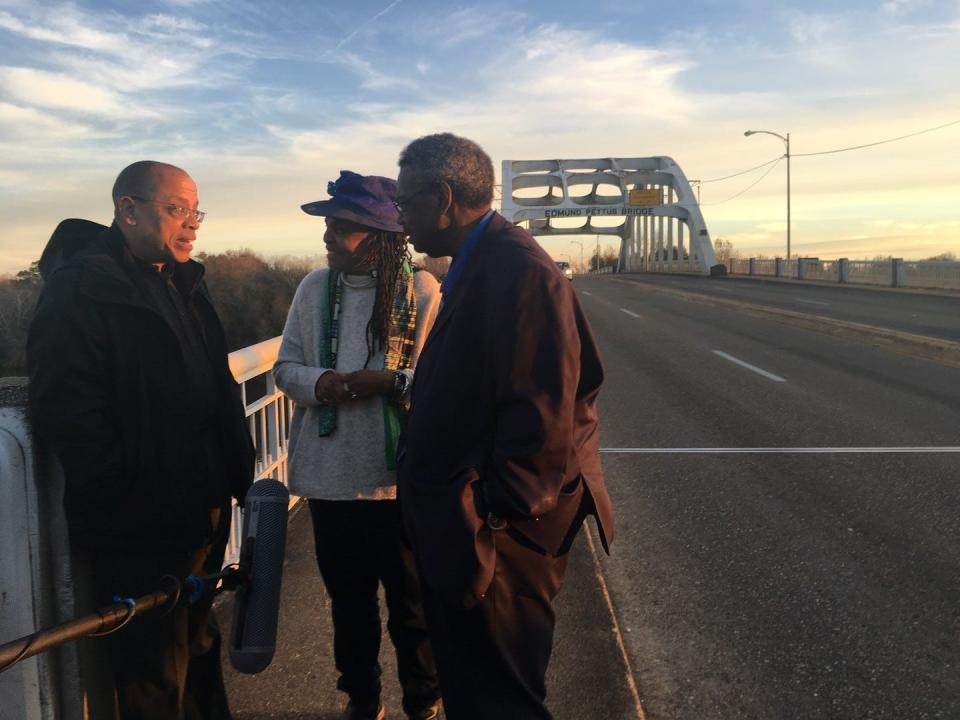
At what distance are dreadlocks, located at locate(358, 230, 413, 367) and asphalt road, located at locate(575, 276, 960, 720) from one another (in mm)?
1653

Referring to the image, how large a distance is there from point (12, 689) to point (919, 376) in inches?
422

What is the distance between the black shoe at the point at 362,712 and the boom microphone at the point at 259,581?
2.00 ft

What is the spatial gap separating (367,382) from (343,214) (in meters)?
0.57

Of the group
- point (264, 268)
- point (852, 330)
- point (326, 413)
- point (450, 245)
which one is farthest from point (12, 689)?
point (264, 268)

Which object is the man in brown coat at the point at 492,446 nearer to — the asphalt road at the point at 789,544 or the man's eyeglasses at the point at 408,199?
the man's eyeglasses at the point at 408,199

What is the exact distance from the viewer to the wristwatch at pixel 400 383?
2.87 m

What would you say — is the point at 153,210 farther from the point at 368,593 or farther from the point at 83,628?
the point at 368,593

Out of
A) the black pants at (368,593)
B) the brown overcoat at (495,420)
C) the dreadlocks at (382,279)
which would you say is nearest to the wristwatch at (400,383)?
the dreadlocks at (382,279)

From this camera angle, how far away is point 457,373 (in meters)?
2.13

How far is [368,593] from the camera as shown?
118 inches

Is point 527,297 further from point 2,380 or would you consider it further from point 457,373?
point 2,380

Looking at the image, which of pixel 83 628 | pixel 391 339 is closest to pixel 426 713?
pixel 391 339

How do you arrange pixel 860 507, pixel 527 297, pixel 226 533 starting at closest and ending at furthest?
pixel 527 297
pixel 226 533
pixel 860 507

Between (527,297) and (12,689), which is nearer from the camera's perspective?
(527,297)
